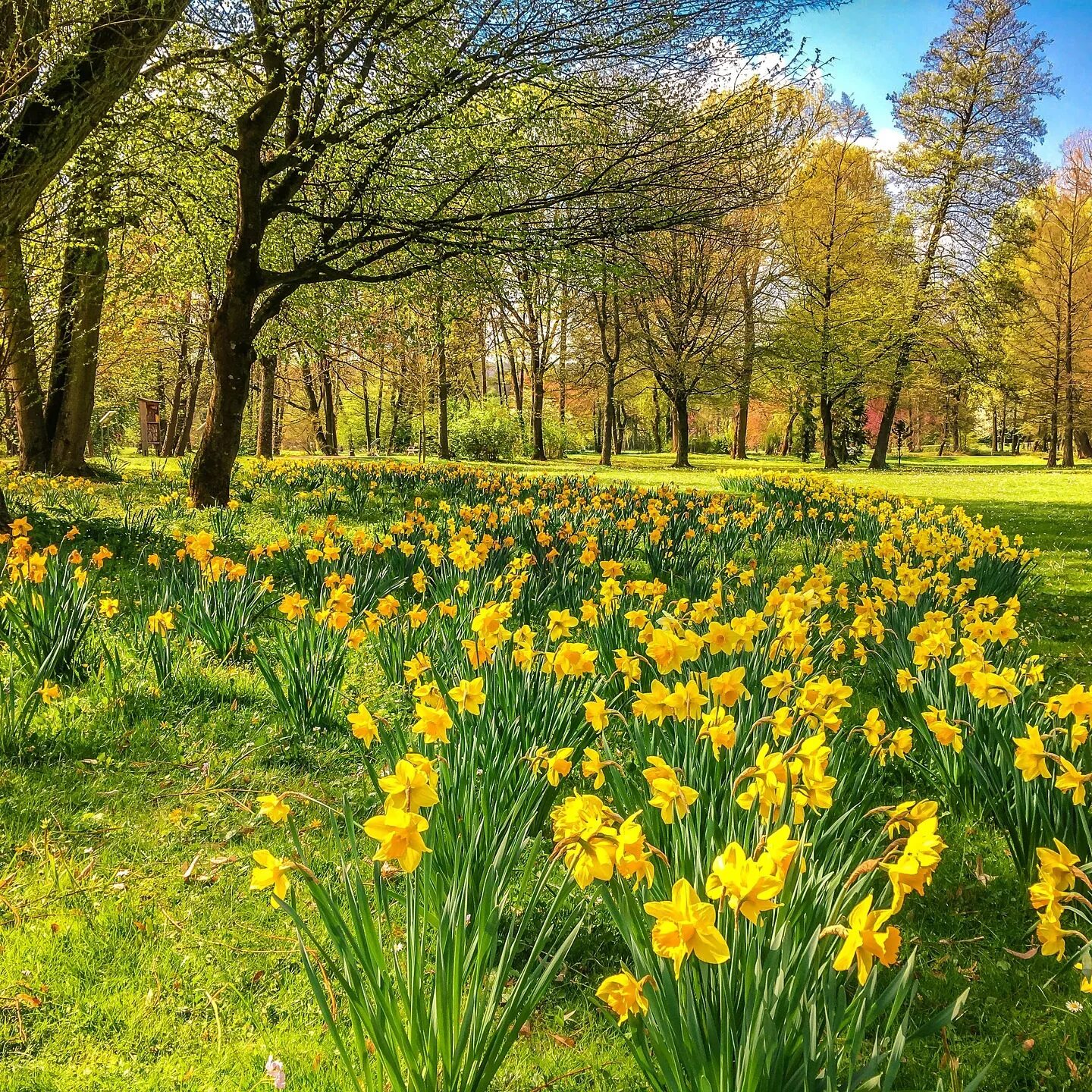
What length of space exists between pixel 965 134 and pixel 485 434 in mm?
18192

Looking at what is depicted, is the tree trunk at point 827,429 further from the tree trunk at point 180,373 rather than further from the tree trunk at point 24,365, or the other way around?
the tree trunk at point 24,365

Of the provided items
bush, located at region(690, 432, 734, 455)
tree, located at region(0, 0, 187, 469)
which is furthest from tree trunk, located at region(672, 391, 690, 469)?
tree, located at region(0, 0, 187, 469)

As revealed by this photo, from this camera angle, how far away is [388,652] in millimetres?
3336

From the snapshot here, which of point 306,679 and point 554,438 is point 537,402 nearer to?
point 554,438

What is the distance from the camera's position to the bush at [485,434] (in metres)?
25.1

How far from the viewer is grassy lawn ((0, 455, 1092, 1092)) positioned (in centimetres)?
153

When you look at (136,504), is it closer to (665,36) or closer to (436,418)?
(665,36)

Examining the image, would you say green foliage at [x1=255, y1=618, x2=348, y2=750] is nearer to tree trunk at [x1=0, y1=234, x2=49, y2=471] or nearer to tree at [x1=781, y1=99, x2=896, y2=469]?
tree trunk at [x1=0, y1=234, x2=49, y2=471]

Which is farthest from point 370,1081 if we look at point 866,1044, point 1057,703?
point 1057,703

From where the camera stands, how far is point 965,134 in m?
23.5

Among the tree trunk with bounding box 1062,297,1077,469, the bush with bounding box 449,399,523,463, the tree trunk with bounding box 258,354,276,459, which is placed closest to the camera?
the tree trunk with bounding box 258,354,276,459

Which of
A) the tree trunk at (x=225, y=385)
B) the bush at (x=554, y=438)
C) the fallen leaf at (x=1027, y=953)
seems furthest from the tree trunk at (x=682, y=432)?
the fallen leaf at (x=1027, y=953)

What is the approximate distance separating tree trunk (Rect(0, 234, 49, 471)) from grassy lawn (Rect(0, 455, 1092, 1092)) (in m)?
6.04

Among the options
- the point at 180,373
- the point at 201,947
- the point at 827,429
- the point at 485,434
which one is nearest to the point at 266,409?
the point at 180,373
